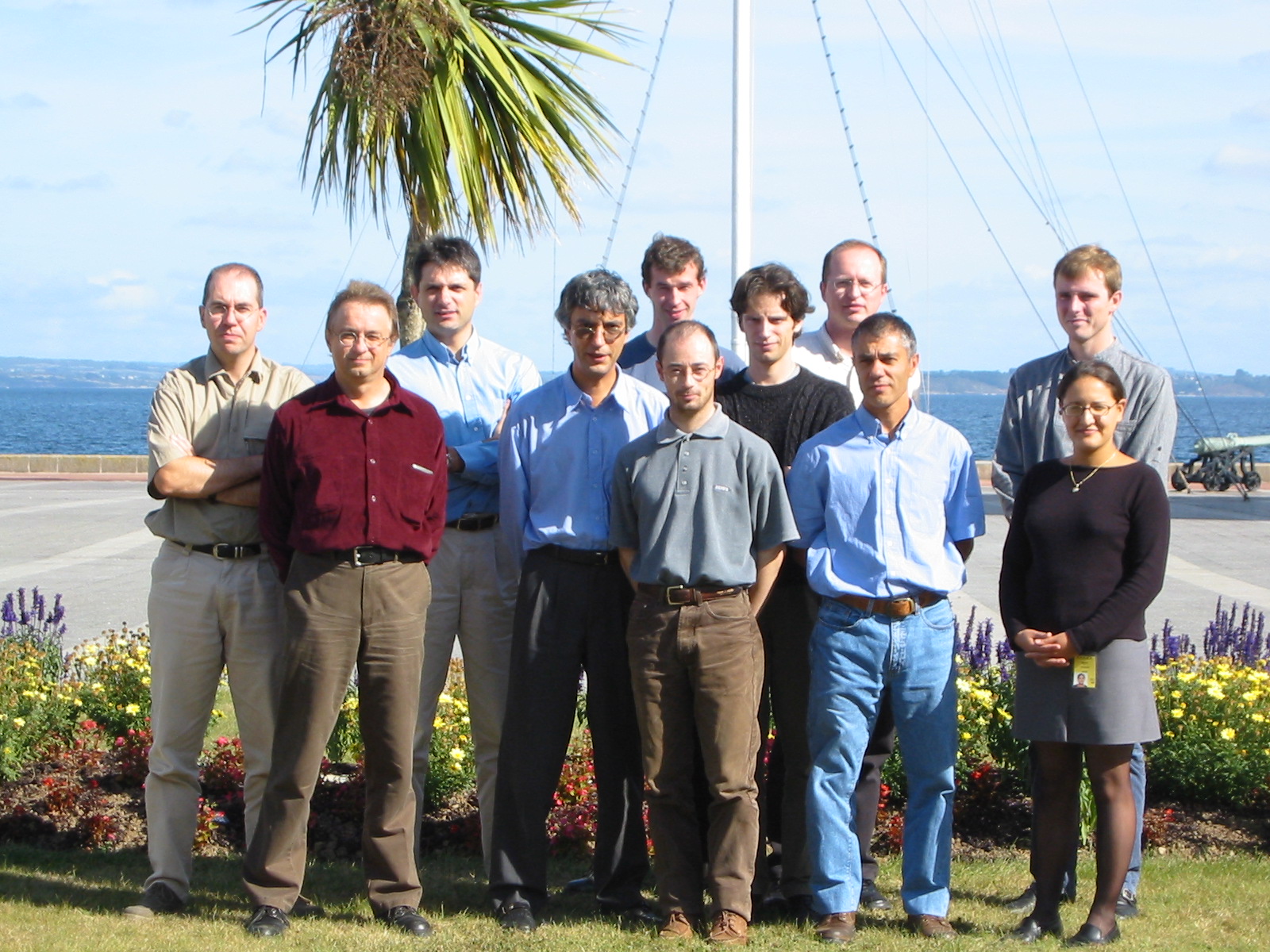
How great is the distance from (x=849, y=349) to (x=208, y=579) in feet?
8.20

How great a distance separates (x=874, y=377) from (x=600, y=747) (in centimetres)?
158

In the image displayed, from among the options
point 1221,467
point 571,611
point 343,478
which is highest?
point 1221,467

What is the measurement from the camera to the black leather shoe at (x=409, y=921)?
443 centimetres

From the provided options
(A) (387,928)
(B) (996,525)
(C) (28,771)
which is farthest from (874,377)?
(B) (996,525)

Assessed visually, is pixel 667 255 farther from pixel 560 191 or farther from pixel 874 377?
pixel 560 191

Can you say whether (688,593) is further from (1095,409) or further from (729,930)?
(1095,409)

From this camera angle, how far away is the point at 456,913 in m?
4.71

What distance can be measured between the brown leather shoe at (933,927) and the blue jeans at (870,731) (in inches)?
0.7

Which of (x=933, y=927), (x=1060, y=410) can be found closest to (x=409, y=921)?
(x=933, y=927)

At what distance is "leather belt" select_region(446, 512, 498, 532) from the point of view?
4844 millimetres

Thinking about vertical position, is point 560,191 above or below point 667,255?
above

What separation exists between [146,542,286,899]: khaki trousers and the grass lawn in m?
0.30

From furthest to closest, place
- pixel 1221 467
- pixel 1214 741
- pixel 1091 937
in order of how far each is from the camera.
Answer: pixel 1221 467, pixel 1214 741, pixel 1091 937

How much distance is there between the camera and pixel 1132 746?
4.45m
